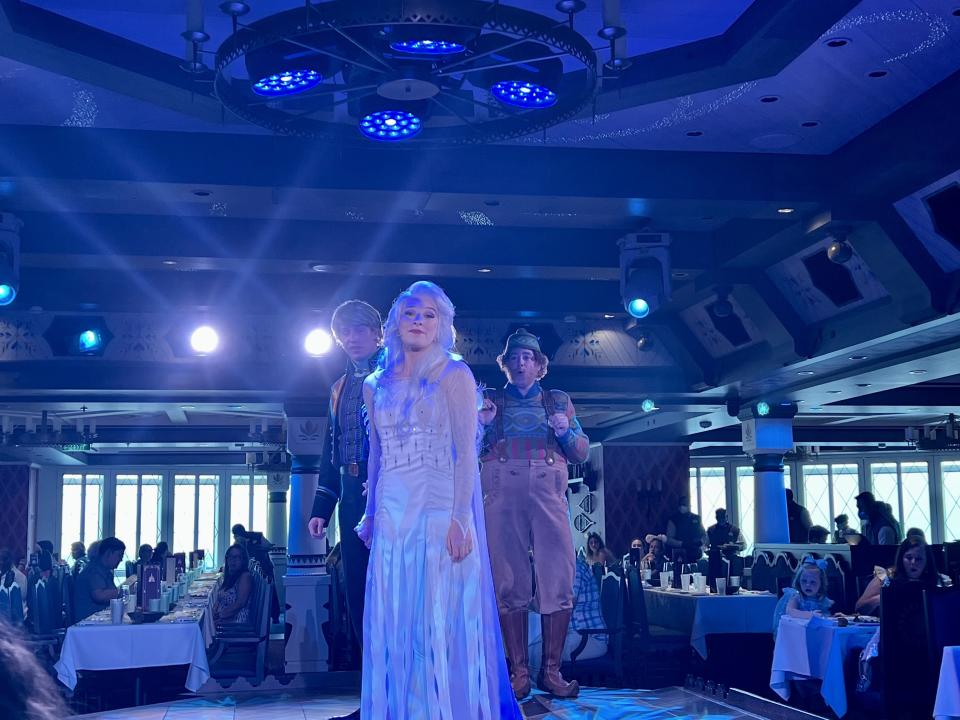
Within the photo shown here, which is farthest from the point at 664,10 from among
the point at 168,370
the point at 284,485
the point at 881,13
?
the point at 284,485

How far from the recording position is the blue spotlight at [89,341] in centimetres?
1062

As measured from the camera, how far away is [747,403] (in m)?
13.1

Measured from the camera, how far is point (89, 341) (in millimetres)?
10648

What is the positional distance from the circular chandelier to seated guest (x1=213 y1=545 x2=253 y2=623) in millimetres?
3863

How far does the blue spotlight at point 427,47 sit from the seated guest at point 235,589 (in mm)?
4733

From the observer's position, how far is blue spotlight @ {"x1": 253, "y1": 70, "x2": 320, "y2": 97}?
4.26 metres

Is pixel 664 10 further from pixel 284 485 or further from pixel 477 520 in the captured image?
pixel 284 485

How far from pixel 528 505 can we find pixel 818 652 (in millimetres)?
2523

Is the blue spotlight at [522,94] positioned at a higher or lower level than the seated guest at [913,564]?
higher

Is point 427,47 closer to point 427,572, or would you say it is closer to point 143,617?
point 427,572

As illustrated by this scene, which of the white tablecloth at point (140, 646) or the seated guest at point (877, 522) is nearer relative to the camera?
the white tablecloth at point (140, 646)

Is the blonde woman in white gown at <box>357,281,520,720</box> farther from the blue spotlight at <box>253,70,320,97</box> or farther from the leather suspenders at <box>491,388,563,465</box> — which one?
the leather suspenders at <box>491,388,563,465</box>

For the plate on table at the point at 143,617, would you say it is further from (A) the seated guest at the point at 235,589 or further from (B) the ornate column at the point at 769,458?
(B) the ornate column at the point at 769,458

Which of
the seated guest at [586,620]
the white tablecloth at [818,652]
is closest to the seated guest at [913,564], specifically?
the white tablecloth at [818,652]
